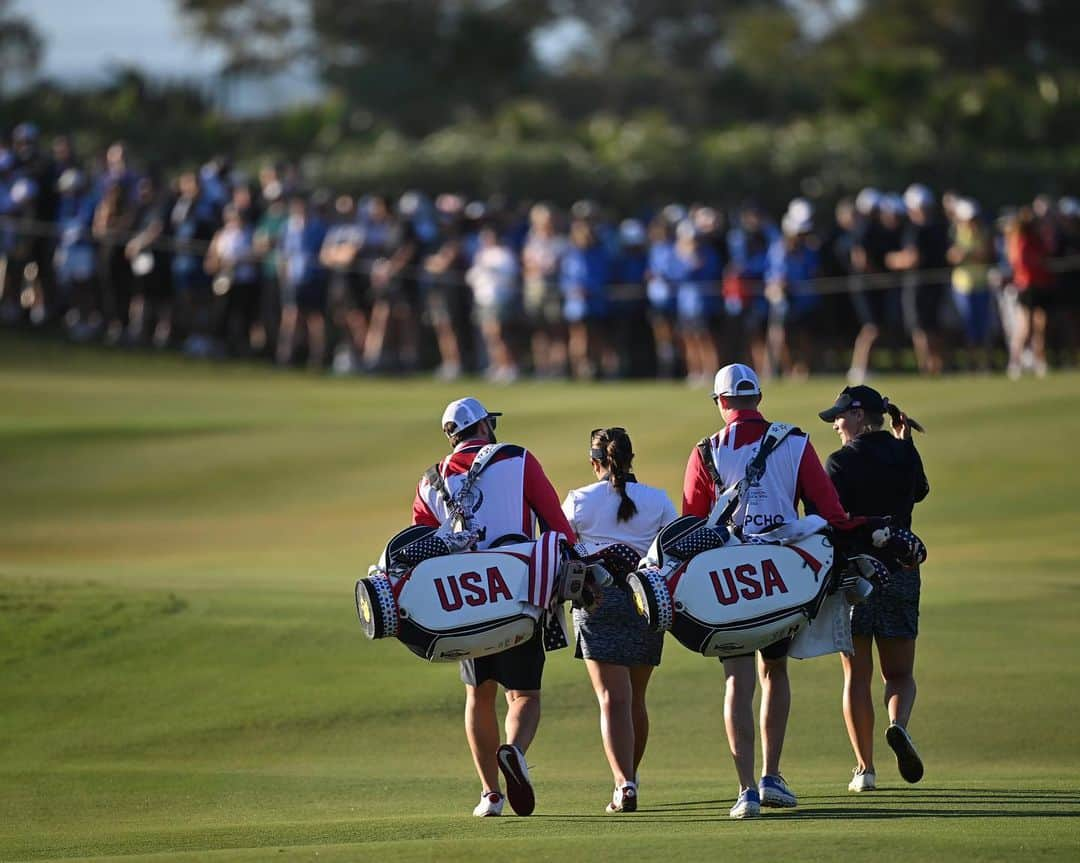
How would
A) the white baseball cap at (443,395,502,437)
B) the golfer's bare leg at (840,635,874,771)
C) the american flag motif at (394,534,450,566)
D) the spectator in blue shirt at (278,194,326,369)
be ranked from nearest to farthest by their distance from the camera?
the american flag motif at (394,534,450,566)
the white baseball cap at (443,395,502,437)
the golfer's bare leg at (840,635,874,771)
the spectator in blue shirt at (278,194,326,369)

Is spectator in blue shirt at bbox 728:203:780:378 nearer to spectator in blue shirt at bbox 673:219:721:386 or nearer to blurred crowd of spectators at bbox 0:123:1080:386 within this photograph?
blurred crowd of spectators at bbox 0:123:1080:386

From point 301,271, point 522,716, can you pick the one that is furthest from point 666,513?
point 301,271

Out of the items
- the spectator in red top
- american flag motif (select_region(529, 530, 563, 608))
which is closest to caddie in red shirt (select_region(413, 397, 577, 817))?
american flag motif (select_region(529, 530, 563, 608))

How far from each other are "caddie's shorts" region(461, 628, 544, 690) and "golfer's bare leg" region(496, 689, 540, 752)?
4 centimetres

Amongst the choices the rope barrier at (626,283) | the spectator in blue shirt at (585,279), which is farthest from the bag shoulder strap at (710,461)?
the spectator in blue shirt at (585,279)

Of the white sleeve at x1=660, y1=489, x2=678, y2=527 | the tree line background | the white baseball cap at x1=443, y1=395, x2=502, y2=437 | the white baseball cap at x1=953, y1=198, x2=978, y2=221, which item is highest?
the tree line background

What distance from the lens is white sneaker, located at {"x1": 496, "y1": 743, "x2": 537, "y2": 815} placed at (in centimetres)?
973

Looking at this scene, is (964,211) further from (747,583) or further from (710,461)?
(747,583)

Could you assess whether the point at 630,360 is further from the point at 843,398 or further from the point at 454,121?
the point at 454,121

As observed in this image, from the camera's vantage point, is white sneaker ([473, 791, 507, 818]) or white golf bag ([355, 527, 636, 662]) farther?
white sneaker ([473, 791, 507, 818])

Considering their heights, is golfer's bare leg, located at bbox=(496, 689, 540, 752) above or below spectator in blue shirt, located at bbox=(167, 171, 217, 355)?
below

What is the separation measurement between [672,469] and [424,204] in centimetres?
938

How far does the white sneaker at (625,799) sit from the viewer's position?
396 inches

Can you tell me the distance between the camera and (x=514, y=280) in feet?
92.8
